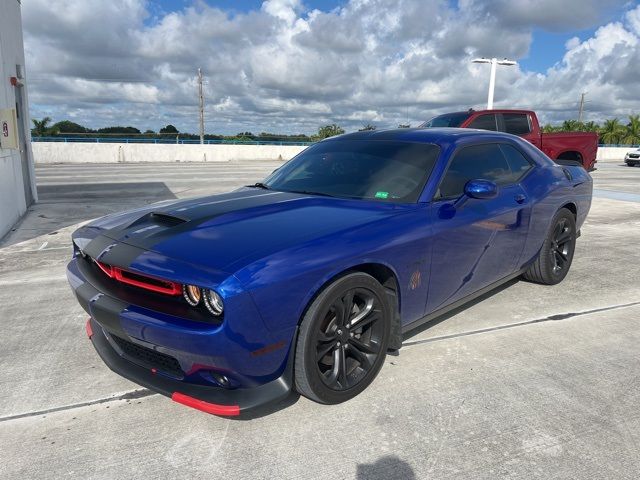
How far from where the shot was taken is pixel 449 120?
11.0 m

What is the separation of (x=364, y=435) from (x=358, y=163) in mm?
1926

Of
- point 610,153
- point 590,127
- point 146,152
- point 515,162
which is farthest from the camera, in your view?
point 590,127

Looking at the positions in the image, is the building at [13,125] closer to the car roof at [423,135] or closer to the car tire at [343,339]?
the car roof at [423,135]

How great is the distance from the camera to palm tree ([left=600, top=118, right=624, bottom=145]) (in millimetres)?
58688

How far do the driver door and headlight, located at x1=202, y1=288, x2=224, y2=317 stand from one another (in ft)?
4.81

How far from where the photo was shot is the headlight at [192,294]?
2203 mm

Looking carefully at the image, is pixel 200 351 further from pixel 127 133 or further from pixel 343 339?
pixel 127 133

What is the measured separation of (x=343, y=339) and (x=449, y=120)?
947 cm

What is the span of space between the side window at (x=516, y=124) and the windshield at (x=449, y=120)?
0.93 metres

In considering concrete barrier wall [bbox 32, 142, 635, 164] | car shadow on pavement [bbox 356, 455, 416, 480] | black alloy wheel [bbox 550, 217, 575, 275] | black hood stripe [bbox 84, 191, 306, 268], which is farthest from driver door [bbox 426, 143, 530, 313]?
concrete barrier wall [bbox 32, 142, 635, 164]

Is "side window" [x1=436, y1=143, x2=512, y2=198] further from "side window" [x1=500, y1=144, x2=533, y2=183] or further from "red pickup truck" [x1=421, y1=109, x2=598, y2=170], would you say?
"red pickup truck" [x1=421, y1=109, x2=598, y2=170]

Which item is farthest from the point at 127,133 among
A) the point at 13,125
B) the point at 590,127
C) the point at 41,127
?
the point at 590,127

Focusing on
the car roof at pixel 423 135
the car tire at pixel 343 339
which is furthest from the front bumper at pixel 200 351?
the car roof at pixel 423 135

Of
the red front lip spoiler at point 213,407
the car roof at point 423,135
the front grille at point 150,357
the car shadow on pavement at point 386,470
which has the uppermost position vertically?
the car roof at point 423,135
